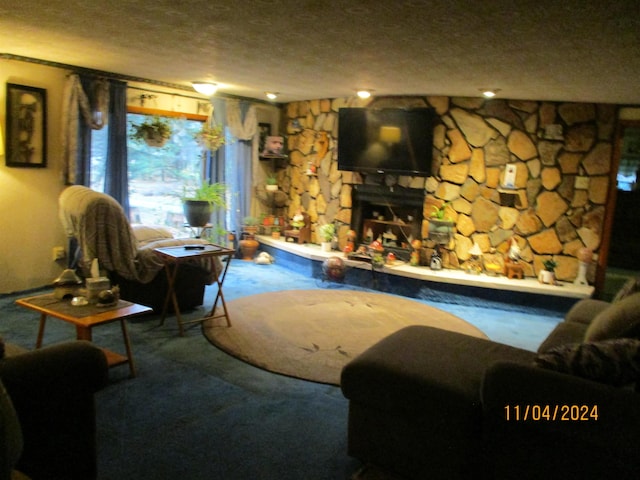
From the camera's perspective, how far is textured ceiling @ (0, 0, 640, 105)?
229 centimetres

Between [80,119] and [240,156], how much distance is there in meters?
2.14

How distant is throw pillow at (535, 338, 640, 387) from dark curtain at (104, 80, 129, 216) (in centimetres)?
450

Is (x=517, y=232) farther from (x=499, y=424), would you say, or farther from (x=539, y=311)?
(x=499, y=424)

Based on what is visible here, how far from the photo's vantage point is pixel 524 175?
5.01 meters

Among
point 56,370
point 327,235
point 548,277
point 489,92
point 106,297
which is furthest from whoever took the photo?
point 327,235

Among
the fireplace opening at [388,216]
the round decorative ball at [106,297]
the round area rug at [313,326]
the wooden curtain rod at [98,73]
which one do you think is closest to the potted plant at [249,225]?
the fireplace opening at [388,216]

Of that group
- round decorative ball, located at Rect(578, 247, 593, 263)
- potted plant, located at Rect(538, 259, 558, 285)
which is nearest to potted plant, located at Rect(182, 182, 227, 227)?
potted plant, located at Rect(538, 259, 558, 285)

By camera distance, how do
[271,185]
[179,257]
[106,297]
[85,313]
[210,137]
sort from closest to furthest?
[85,313] → [106,297] → [179,257] → [210,137] → [271,185]

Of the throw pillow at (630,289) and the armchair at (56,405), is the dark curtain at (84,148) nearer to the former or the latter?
the armchair at (56,405)

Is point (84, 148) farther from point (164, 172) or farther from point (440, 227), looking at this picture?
point (440, 227)

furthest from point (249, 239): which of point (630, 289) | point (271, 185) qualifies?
point (630, 289)

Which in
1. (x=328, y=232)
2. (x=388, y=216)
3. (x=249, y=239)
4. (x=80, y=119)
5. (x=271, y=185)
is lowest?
(x=249, y=239)

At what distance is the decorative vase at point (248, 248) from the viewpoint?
6426 millimetres

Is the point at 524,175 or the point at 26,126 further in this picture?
the point at 524,175
